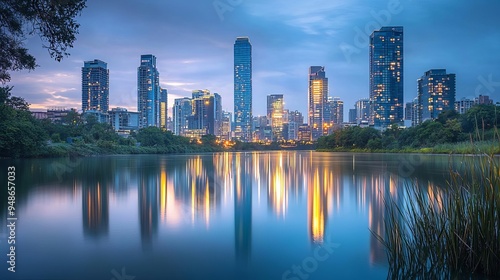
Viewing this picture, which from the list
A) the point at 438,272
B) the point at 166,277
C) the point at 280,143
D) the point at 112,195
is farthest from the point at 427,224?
the point at 280,143

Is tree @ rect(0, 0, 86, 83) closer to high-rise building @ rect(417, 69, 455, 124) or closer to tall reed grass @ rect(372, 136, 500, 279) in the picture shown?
tall reed grass @ rect(372, 136, 500, 279)

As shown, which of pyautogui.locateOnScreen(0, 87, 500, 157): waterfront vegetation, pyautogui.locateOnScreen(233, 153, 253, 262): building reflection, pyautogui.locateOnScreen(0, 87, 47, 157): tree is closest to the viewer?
pyautogui.locateOnScreen(233, 153, 253, 262): building reflection

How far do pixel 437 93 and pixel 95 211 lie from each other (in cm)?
18789

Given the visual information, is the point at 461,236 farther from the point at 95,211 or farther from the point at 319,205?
the point at 95,211

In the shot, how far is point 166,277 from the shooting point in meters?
5.81

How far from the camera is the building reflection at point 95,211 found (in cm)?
875

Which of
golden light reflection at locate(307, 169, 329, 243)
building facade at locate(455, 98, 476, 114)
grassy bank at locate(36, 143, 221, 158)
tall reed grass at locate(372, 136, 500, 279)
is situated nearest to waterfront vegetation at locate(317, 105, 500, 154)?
golden light reflection at locate(307, 169, 329, 243)

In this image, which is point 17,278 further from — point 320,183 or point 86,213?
point 320,183

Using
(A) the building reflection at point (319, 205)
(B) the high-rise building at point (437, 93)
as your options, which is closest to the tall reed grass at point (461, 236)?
(A) the building reflection at point (319, 205)

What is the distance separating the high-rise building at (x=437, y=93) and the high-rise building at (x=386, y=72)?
1208cm

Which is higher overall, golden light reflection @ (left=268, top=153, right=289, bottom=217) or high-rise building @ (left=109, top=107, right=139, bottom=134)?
high-rise building @ (left=109, top=107, right=139, bottom=134)

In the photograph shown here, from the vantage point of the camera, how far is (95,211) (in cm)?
1110

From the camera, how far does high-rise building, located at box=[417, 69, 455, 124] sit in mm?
167875

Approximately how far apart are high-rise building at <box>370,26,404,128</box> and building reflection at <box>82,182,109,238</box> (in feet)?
600
